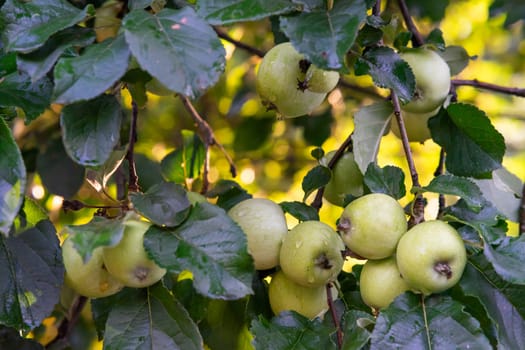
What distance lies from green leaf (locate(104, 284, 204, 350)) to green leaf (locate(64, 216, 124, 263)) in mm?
154

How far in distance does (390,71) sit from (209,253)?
1.12ft

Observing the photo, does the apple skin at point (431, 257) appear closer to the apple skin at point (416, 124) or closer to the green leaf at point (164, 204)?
the green leaf at point (164, 204)

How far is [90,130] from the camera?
728 mm

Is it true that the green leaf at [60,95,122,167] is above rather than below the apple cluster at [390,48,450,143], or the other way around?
above

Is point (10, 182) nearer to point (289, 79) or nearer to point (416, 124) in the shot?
point (289, 79)

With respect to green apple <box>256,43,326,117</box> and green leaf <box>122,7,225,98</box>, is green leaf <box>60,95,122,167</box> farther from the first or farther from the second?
green apple <box>256,43,326,117</box>

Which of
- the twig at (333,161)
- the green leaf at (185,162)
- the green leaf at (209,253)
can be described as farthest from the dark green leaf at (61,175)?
the green leaf at (209,253)

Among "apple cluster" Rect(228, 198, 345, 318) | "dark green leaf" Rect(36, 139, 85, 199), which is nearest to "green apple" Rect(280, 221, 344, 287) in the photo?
"apple cluster" Rect(228, 198, 345, 318)

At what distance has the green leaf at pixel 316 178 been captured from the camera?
977mm

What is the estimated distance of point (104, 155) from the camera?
2.36 ft

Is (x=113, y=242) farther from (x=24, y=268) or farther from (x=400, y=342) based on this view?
(x=400, y=342)

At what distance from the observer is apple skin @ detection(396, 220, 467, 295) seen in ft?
2.40

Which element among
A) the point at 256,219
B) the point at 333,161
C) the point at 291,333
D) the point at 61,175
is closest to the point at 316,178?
the point at 333,161

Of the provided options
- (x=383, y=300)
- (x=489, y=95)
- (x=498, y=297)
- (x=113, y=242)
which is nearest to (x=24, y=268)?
(x=113, y=242)
